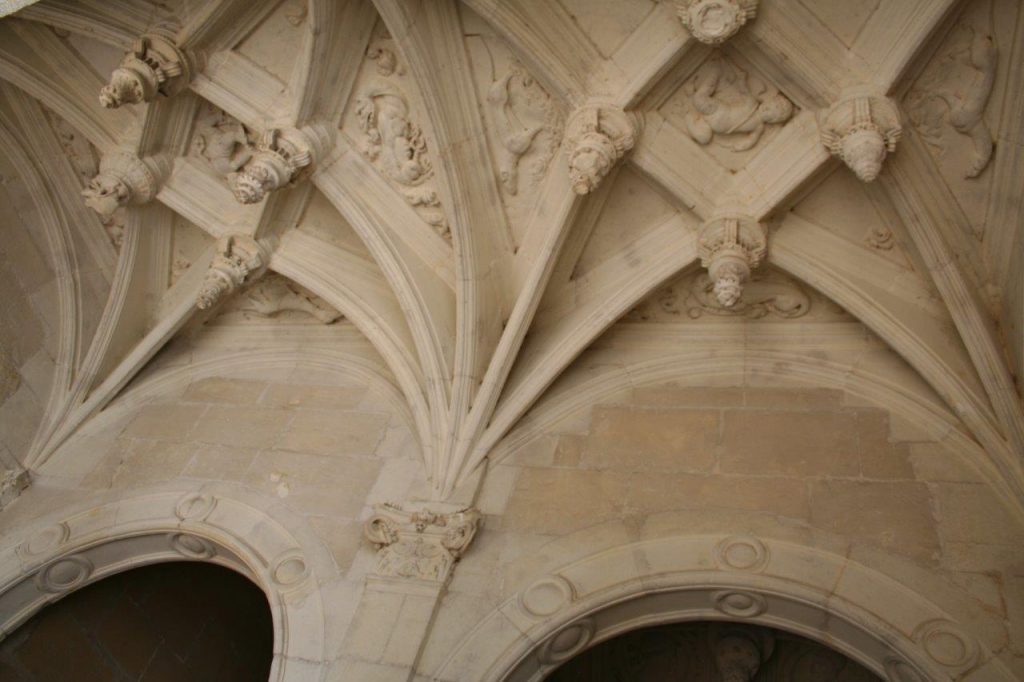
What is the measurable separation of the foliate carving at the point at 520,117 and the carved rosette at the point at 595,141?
14.1 inches

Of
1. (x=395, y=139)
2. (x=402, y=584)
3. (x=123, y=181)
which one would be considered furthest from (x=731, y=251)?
(x=123, y=181)

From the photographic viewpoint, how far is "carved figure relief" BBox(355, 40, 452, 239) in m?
6.12

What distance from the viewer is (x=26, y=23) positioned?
20.6 feet

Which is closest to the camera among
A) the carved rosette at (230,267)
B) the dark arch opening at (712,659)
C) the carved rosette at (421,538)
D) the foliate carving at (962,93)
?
the foliate carving at (962,93)

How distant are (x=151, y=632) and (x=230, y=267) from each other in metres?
2.73

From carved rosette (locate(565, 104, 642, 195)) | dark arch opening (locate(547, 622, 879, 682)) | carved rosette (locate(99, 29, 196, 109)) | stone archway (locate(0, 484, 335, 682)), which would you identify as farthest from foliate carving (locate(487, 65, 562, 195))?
dark arch opening (locate(547, 622, 879, 682))

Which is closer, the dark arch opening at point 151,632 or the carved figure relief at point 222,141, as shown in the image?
the dark arch opening at point 151,632

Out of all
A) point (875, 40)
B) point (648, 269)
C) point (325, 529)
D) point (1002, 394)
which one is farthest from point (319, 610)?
point (875, 40)

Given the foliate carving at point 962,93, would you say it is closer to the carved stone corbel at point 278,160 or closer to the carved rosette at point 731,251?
the carved rosette at point 731,251

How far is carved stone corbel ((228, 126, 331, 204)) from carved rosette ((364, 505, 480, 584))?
2186 millimetres

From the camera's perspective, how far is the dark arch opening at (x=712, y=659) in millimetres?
6441

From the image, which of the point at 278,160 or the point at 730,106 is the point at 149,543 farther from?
the point at 730,106

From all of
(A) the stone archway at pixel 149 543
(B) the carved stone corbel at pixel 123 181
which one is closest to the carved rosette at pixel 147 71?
(B) the carved stone corbel at pixel 123 181

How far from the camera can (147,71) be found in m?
5.93
